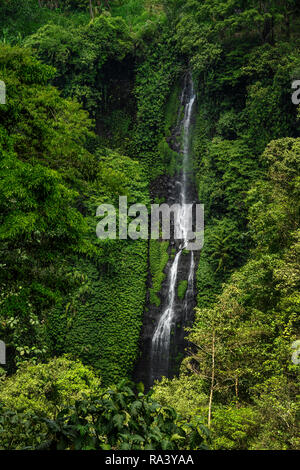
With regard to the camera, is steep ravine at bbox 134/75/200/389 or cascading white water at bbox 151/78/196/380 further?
cascading white water at bbox 151/78/196/380

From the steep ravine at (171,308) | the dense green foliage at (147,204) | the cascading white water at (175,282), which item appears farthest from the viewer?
the cascading white water at (175,282)

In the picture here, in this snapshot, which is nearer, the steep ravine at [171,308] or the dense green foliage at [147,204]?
the dense green foliage at [147,204]

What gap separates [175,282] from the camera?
15961 mm

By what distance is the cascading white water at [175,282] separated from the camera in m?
Result: 14.2

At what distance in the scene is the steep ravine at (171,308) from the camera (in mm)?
14000

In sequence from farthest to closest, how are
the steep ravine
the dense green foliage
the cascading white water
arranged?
the cascading white water, the steep ravine, the dense green foliage

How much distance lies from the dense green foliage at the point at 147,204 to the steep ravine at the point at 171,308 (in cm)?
41

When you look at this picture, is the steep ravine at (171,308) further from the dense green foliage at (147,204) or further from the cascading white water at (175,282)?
the dense green foliage at (147,204)

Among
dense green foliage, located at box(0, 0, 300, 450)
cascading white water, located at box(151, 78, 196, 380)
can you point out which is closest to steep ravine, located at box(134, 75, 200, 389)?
cascading white water, located at box(151, 78, 196, 380)

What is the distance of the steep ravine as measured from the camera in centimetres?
1400

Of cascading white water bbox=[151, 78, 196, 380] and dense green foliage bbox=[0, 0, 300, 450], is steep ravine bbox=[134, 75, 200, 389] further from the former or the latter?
dense green foliage bbox=[0, 0, 300, 450]

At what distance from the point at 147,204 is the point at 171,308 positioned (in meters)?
5.82

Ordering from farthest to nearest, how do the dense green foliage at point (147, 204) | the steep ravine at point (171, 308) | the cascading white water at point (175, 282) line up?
the cascading white water at point (175, 282), the steep ravine at point (171, 308), the dense green foliage at point (147, 204)

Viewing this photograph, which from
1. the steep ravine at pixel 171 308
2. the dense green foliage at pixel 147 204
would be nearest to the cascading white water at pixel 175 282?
the steep ravine at pixel 171 308
